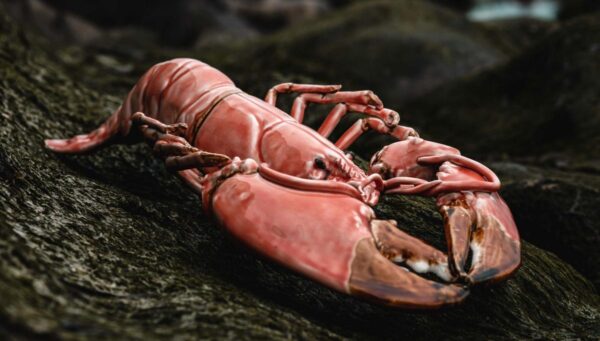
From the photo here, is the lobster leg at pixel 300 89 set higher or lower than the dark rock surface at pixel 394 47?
lower

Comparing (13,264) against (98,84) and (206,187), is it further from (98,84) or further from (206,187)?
(98,84)

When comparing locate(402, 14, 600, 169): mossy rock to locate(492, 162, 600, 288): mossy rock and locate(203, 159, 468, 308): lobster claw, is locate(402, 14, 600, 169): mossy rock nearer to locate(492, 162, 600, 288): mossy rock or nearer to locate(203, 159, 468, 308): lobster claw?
locate(492, 162, 600, 288): mossy rock

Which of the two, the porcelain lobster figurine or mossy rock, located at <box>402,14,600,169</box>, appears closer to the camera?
the porcelain lobster figurine

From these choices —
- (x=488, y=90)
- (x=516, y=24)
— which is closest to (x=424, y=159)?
(x=488, y=90)

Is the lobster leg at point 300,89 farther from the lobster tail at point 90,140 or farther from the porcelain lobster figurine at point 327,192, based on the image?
the lobster tail at point 90,140

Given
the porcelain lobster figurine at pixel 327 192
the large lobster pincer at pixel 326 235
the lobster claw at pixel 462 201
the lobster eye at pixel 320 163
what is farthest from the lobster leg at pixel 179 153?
the lobster claw at pixel 462 201

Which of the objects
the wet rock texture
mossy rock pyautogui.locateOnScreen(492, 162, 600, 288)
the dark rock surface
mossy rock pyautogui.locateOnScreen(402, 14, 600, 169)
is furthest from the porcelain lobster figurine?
the dark rock surface

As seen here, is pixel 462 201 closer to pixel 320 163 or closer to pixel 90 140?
pixel 320 163
